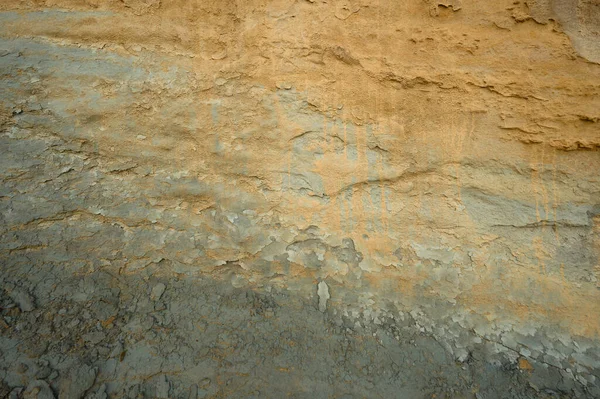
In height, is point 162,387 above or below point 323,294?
below

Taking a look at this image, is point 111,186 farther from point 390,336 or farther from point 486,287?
point 486,287

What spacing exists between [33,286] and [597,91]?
2753 mm

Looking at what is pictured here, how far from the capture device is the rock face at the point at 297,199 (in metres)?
2.10

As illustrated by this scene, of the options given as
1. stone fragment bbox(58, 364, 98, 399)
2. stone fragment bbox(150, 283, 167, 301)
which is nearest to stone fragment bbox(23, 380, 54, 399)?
stone fragment bbox(58, 364, 98, 399)

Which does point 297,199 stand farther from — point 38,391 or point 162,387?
point 38,391

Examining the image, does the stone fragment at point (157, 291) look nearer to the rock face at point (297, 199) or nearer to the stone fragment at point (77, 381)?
the rock face at point (297, 199)

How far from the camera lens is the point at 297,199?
93.4 inches

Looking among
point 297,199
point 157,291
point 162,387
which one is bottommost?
point 162,387

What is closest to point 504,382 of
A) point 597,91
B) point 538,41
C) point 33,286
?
point 597,91

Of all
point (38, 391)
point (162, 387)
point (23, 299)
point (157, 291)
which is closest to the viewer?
point (38, 391)

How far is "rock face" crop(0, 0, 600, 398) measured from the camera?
2.10 meters

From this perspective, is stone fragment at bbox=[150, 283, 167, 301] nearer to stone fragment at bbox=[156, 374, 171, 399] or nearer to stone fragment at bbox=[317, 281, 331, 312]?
stone fragment at bbox=[156, 374, 171, 399]

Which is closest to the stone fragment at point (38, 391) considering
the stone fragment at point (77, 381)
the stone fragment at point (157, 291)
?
the stone fragment at point (77, 381)

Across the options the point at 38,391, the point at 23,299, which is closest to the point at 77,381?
the point at 38,391
